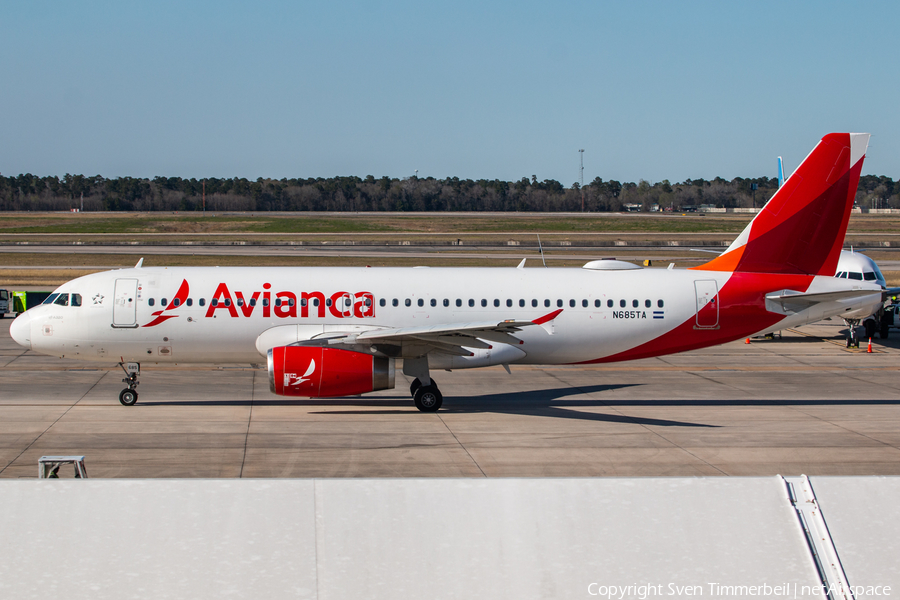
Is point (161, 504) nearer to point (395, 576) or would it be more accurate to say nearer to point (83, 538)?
point (83, 538)

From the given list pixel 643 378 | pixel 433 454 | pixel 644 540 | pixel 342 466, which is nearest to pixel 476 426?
pixel 433 454

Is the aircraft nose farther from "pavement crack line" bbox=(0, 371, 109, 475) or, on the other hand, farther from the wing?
the wing

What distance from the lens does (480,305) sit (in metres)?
22.6

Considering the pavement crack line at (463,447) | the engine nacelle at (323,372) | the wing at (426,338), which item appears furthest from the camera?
the wing at (426,338)

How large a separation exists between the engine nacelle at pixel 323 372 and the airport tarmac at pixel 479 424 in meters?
0.84

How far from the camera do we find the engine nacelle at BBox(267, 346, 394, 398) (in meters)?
19.6

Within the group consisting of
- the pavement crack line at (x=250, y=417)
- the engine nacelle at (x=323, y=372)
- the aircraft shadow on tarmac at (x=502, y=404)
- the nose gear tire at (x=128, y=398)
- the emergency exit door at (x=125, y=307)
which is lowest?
the aircraft shadow on tarmac at (x=502, y=404)

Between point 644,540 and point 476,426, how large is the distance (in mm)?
14612

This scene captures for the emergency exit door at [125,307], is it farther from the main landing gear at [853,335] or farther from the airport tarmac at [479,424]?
the main landing gear at [853,335]

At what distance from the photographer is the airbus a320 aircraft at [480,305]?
21609 mm

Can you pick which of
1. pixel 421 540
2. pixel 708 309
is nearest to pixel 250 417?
pixel 708 309

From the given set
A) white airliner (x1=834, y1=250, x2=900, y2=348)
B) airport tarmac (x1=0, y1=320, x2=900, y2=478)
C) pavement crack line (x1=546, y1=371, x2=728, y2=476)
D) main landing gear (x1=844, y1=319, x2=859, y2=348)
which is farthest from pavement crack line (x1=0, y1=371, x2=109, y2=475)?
main landing gear (x1=844, y1=319, x2=859, y2=348)

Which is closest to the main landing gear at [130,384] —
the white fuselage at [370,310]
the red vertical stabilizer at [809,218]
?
the white fuselage at [370,310]

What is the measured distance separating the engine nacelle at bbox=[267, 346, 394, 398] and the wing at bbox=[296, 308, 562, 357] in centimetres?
53
